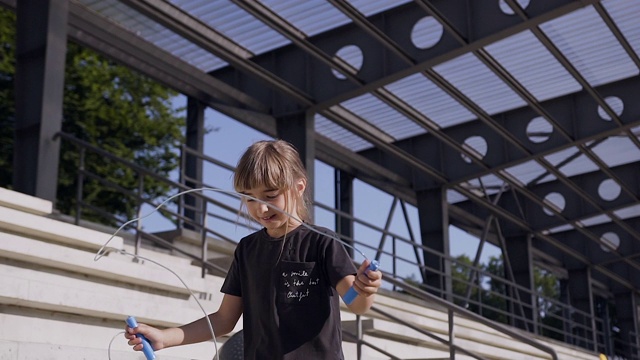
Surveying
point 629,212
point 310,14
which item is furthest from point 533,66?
point 629,212

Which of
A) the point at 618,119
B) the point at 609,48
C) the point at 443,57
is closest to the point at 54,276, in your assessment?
the point at 443,57

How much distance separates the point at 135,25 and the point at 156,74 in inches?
32.3

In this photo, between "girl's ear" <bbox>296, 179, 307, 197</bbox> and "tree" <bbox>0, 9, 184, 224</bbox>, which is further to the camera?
"tree" <bbox>0, 9, 184, 224</bbox>

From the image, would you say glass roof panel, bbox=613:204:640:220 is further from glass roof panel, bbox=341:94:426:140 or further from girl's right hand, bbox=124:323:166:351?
girl's right hand, bbox=124:323:166:351

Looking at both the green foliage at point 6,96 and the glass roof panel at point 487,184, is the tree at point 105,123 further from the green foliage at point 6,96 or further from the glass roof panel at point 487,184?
the glass roof panel at point 487,184

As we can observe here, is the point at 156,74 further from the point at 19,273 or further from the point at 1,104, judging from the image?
the point at 1,104

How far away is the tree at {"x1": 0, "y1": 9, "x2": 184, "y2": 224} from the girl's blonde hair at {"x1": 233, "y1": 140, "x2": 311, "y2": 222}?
1784 cm

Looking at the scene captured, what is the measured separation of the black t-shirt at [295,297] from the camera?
256cm

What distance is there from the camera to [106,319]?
18.5 ft

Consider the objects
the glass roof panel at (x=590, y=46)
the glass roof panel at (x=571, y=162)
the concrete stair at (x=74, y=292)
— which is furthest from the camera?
the glass roof panel at (x=571, y=162)

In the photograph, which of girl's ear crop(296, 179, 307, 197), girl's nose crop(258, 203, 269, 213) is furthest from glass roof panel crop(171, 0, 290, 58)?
girl's nose crop(258, 203, 269, 213)

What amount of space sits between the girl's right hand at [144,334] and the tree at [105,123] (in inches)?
702

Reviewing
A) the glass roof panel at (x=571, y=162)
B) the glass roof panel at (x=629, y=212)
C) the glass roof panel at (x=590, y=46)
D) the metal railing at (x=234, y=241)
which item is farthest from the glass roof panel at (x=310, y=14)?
the glass roof panel at (x=629, y=212)

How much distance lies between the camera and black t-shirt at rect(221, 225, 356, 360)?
101 inches
